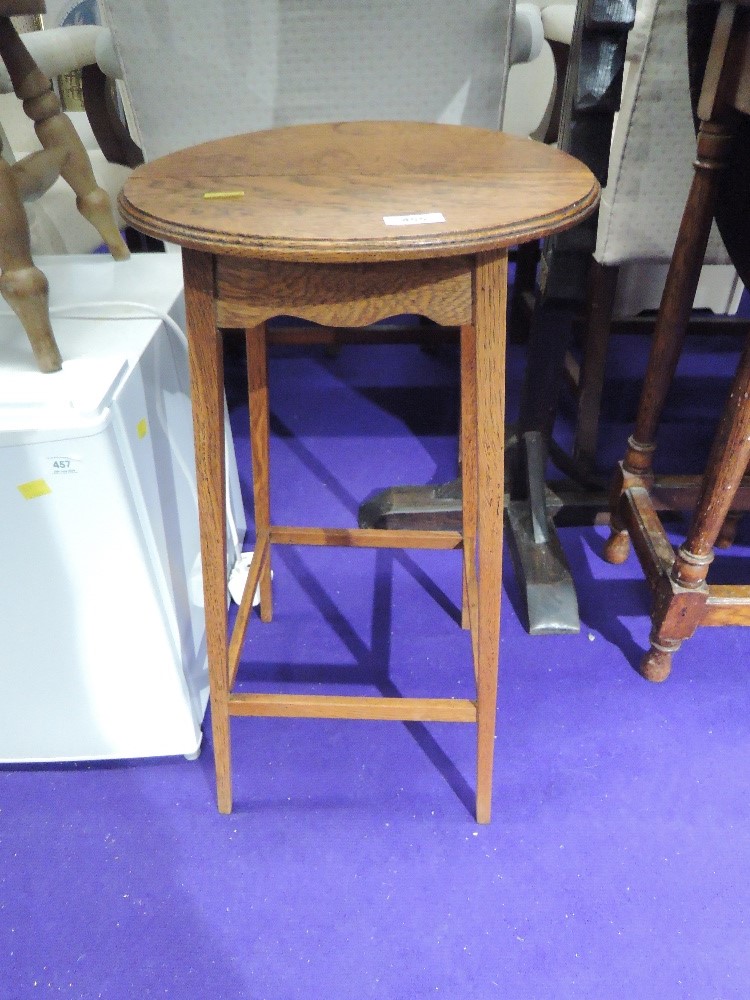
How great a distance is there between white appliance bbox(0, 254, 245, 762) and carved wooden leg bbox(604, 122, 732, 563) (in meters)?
A: 0.73

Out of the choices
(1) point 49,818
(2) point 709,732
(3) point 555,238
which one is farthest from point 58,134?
(2) point 709,732

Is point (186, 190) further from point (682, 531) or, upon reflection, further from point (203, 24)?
point (682, 531)

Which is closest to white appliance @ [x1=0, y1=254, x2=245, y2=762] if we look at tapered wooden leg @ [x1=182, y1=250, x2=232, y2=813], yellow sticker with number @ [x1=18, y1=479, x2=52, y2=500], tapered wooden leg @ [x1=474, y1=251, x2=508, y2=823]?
yellow sticker with number @ [x1=18, y1=479, x2=52, y2=500]

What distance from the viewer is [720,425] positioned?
0.98 metres

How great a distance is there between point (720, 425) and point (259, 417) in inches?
25.2

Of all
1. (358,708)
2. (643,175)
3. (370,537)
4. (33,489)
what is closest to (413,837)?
(358,708)

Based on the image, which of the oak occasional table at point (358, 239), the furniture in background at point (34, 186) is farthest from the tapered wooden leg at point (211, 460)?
the furniture in background at point (34, 186)

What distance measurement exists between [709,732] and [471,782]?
0.37m

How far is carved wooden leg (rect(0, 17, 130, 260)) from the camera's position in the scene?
973mm

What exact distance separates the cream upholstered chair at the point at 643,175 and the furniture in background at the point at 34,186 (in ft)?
2.63

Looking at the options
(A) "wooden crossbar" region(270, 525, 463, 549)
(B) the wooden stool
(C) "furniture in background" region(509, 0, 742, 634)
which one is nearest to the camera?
(B) the wooden stool

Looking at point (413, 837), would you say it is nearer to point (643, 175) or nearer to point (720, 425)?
point (720, 425)

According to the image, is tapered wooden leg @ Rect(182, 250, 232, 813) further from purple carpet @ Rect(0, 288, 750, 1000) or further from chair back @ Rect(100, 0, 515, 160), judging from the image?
chair back @ Rect(100, 0, 515, 160)

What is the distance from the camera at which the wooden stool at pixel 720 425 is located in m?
0.89
